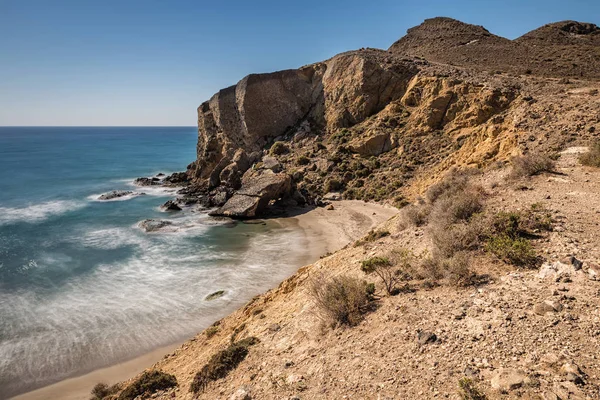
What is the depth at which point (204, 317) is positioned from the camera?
45.4 ft

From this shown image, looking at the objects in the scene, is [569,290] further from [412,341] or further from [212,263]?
[212,263]

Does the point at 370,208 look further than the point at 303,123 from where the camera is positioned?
No

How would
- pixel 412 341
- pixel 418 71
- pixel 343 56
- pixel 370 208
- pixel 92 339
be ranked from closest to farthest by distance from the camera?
pixel 412 341 → pixel 92 339 → pixel 370 208 → pixel 418 71 → pixel 343 56

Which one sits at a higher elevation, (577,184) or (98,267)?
(577,184)

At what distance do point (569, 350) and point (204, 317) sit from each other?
12421 millimetres

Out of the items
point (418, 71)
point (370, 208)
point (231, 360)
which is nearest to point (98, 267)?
point (231, 360)

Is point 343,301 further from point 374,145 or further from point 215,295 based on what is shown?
point 374,145

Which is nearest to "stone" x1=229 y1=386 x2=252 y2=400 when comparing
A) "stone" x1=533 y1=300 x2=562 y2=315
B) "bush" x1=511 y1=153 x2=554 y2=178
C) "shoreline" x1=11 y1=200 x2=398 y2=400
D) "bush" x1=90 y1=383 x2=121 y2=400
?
"stone" x1=533 y1=300 x2=562 y2=315

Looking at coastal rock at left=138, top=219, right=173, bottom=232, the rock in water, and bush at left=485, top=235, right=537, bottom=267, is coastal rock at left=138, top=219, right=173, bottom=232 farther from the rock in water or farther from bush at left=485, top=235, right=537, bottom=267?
bush at left=485, top=235, right=537, bottom=267

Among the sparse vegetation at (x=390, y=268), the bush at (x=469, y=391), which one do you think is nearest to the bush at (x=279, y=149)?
the sparse vegetation at (x=390, y=268)

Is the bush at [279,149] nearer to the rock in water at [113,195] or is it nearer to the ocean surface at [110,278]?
the ocean surface at [110,278]

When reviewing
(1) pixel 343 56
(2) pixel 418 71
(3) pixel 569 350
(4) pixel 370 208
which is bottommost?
(4) pixel 370 208

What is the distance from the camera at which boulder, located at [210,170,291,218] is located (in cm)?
2766

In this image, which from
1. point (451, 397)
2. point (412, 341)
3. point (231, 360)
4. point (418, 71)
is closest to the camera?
point (451, 397)
